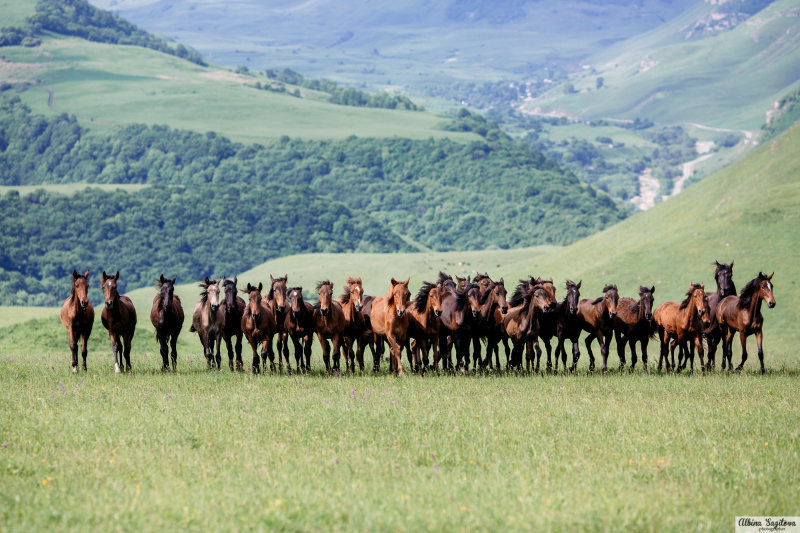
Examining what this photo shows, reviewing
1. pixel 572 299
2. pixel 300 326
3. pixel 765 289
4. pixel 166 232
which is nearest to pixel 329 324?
pixel 300 326

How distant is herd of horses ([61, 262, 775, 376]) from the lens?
25.5 m

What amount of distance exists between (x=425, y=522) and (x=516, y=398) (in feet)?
29.1

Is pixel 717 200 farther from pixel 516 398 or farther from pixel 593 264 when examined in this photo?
pixel 516 398

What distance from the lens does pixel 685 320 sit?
94.4 ft

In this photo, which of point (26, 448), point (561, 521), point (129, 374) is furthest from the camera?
point (129, 374)

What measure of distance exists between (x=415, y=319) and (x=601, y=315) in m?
5.42

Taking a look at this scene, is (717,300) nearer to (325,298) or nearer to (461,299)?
(461,299)

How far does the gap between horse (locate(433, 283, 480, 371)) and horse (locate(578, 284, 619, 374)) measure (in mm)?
3395

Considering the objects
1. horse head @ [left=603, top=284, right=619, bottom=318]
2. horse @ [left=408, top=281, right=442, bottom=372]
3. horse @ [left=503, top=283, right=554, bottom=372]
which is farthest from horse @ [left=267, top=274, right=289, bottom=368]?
horse head @ [left=603, top=284, right=619, bottom=318]

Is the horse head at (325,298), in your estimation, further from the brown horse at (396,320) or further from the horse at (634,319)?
the horse at (634,319)

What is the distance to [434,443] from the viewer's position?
1559cm

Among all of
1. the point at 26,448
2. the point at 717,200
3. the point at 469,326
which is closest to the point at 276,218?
the point at 717,200

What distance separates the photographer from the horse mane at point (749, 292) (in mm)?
26969

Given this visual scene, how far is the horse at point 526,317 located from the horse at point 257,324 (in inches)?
238
